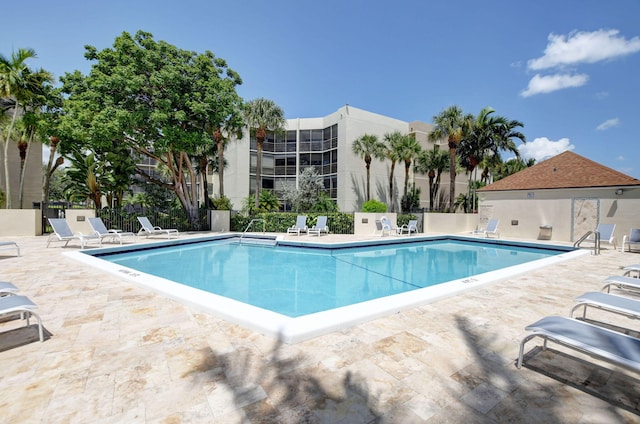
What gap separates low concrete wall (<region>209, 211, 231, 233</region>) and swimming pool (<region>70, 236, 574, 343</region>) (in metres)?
2.59

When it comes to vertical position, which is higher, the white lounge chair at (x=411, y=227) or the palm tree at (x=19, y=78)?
the palm tree at (x=19, y=78)

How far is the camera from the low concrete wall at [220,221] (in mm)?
18109

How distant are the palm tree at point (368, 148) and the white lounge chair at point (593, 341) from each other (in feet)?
81.6

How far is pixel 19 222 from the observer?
46.5 feet

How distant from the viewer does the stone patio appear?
213 cm

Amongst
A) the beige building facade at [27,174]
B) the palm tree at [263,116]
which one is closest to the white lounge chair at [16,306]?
the palm tree at [263,116]

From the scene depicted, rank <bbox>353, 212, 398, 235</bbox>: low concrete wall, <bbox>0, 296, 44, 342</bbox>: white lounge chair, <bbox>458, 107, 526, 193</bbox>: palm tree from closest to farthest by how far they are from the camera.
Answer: <bbox>0, 296, 44, 342</bbox>: white lounge chair, <bbox>353, 212, 398, 235</bbox>: low concrete wall, <bbox>458, 107, 526, 193</bbox>: palm tree

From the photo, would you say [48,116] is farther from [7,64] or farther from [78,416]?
[78,416]

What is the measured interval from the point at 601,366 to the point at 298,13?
1497 centimetres

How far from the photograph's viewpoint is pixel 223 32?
38.5 feet

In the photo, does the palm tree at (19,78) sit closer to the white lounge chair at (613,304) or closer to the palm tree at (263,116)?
the palm tree at (263,116)

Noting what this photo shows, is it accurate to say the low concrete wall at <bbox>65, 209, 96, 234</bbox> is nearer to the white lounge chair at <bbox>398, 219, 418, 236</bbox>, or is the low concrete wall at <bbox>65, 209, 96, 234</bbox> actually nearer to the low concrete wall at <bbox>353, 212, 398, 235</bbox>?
the low concrete wall at <bbox>353, 212, 398, 235</bbox>

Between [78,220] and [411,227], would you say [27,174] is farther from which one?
[411,227]

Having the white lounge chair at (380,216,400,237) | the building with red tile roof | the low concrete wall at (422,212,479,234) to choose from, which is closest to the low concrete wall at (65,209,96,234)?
the white lounge chair at (380,216,400,237)
